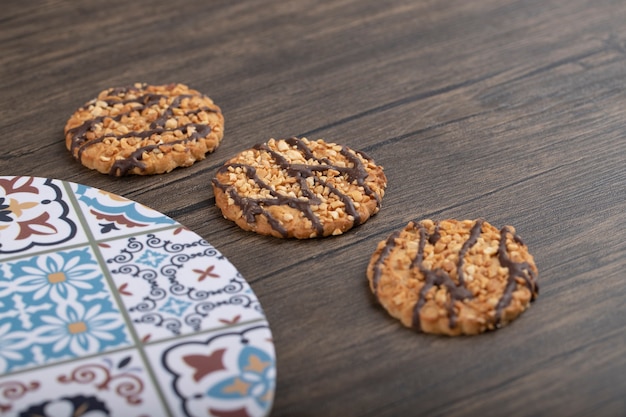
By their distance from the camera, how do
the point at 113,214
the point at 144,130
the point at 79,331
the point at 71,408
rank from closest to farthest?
the point at 71,408 < the point at 79,331 < the point at 113,214 < the point at 144,130

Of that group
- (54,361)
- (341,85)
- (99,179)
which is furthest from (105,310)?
(341,85)

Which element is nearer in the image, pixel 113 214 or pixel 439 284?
pixel 439 284

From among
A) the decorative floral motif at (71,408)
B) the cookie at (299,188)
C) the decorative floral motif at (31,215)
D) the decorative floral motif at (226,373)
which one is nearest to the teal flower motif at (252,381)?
the decorative floral motif at (226,373)

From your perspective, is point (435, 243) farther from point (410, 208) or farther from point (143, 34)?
point (143, 34)

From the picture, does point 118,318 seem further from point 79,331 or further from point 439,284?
point 439,284

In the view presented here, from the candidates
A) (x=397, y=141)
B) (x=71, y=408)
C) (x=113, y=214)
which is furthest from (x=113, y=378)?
(x=397, y=141)

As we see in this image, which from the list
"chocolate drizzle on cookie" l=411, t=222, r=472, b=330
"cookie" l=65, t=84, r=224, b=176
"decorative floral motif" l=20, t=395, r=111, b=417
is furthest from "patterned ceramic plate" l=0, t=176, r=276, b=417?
"chocolate drizzle on cookie" l=411, t=222, r=472, b=330

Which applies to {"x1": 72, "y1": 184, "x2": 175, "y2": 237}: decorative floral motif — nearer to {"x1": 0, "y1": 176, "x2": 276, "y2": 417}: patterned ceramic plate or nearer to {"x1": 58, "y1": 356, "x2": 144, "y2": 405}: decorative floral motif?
{"x1": 0, "y1": 176, "x2": 276, "y2": 417}: patterned ceramic plate
